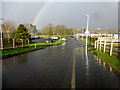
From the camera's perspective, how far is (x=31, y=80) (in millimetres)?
6148

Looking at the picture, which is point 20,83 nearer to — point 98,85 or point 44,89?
point 44,89

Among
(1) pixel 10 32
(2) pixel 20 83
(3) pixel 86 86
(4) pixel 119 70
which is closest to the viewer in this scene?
(3) pixel 86 86

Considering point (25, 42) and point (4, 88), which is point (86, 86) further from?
point (25, 42)

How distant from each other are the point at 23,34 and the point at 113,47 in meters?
20.9

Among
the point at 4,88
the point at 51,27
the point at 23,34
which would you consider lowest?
the point at 4,88

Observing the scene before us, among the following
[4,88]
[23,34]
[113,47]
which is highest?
[23,34]

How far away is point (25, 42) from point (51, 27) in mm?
54280

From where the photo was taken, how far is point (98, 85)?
18.0 ft

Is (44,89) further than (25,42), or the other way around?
(25,42)

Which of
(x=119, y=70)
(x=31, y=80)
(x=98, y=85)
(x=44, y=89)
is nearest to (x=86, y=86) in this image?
(x=98, y=85)

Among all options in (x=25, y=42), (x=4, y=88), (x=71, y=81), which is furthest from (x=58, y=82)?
(x=25, y=42)

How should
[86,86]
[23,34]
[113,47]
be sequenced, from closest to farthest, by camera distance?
[86,86]
[113,47]
[23,34]

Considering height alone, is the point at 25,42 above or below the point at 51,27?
below

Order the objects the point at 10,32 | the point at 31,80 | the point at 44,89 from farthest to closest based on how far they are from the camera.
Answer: the point at 10,32, the point at 31,80, the point at 44,89
